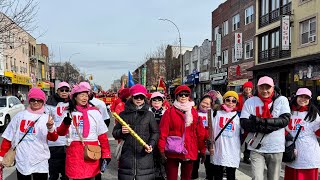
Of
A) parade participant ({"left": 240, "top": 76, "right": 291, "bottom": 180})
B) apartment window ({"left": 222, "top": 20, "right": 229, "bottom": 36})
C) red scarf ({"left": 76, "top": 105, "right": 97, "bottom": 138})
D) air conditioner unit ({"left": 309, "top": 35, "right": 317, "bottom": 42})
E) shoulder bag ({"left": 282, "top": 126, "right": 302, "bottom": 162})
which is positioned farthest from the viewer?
apartment window ({"left": 222, "top": 20, "right": 229, "bottom": 36})

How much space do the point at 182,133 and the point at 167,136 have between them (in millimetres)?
215

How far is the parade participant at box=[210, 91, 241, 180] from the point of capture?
4.92 meters

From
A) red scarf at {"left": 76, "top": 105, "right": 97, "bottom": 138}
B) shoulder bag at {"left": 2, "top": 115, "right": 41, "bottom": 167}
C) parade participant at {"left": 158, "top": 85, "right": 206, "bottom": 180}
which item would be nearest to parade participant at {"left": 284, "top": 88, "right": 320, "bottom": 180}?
parade participant at {"left": 158, "top": 85, "right": 206, "bottom": 180}

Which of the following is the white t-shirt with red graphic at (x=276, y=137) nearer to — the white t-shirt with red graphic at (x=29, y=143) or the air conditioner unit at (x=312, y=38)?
the white t-shirt with red graphic at (x=29, y=143)

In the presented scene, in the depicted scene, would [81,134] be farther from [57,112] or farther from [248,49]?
[248,49]

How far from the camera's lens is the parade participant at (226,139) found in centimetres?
492

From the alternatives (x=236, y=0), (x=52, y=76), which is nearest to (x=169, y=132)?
(x=236, y=0)

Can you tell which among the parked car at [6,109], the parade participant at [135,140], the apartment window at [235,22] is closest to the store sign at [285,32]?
the apartment window at [235,22]

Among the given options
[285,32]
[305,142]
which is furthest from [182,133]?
[285,32]

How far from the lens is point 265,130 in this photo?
434 cm

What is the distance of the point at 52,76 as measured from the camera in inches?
2520

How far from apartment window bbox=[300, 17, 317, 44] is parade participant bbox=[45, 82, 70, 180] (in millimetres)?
17774

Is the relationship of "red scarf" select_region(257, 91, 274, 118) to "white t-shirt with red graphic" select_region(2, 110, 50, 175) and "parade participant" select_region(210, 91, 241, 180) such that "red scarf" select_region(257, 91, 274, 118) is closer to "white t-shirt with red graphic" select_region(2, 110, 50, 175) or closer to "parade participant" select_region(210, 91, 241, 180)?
"parade participant" select_region(210, 91, 241, 180)

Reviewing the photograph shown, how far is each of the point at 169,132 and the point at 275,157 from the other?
147 cm
